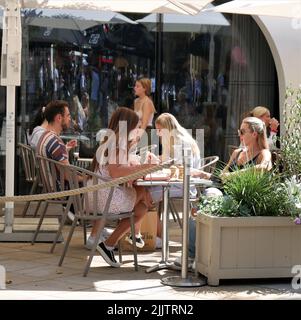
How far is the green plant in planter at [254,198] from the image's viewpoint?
5.91m

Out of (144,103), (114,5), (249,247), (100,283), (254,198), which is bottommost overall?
(100,283)

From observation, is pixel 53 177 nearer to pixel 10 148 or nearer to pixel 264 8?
pixel 10 148

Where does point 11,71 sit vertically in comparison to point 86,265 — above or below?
above

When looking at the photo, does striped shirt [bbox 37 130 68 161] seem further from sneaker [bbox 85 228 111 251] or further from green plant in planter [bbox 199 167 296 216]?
green plant in planter [bbox 199 167 296 216]

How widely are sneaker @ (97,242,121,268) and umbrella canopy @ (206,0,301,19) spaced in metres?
3.71

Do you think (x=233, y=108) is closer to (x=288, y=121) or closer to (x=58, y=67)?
(x=58, y=67)

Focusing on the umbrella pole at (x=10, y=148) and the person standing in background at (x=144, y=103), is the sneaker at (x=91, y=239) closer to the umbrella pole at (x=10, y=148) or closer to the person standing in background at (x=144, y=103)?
the umbrella pole at (x=10, y=148)

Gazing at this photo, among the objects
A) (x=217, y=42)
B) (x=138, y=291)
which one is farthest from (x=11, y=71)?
(x=217, y=42)

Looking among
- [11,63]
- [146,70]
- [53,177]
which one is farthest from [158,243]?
[146,70]

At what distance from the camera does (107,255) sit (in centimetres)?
650

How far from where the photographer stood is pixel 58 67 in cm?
1089

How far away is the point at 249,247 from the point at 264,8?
4.01 m

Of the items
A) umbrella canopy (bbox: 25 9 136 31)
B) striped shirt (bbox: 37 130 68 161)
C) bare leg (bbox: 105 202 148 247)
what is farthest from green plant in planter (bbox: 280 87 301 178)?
umbrella canopy (bbox: 25 9 136 31)
